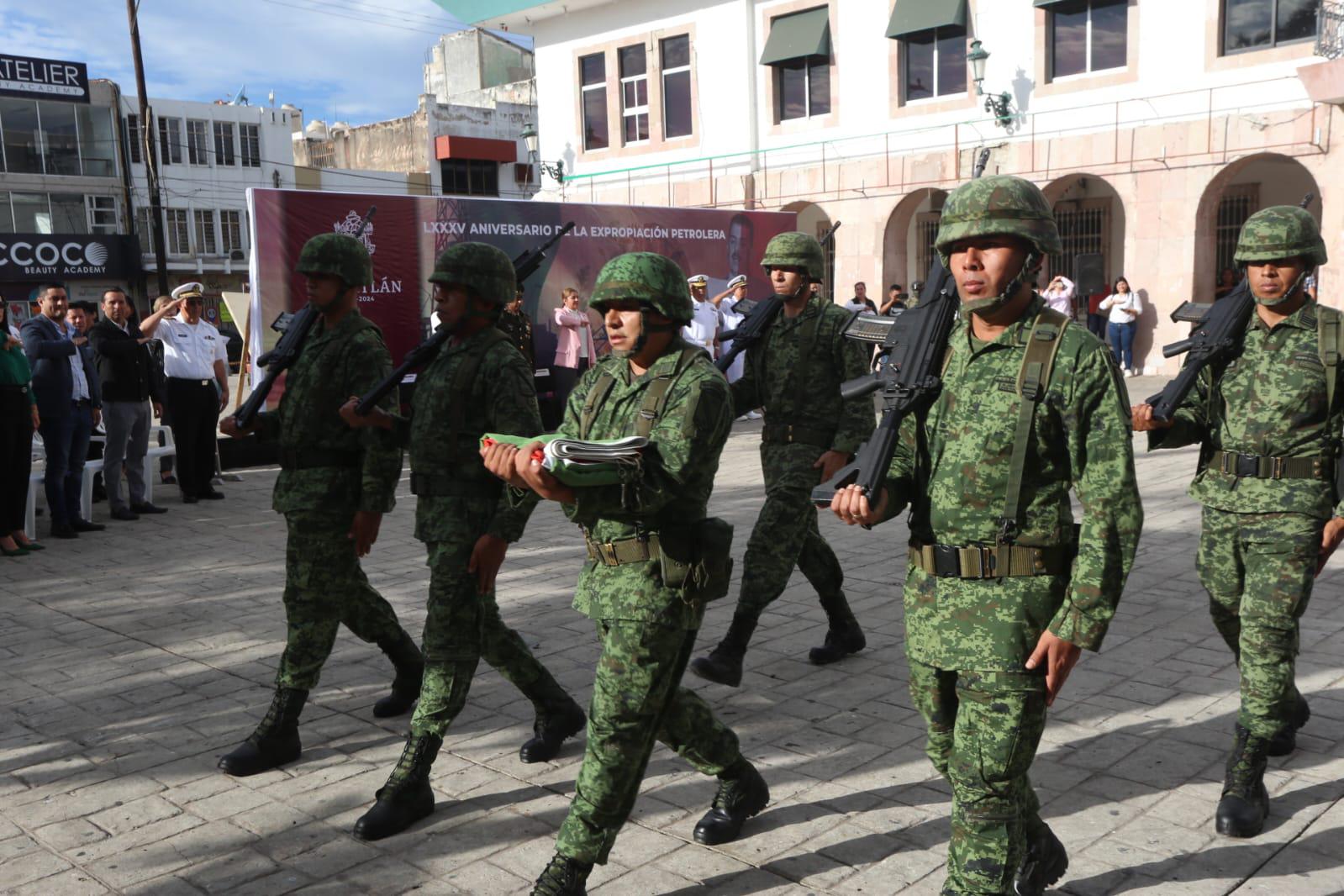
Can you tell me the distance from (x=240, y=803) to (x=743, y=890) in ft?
6.25

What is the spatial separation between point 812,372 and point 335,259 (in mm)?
2229

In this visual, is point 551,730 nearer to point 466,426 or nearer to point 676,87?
point 466,426

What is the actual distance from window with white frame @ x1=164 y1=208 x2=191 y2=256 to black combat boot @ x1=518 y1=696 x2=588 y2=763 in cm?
4261

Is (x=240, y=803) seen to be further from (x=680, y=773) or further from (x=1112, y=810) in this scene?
(x=1112, y=810)

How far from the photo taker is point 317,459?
4410 millimetres

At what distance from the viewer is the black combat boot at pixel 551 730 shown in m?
4.39

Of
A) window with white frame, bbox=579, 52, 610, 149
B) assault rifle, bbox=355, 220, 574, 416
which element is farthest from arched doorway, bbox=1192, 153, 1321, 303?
assault rifle, bbox=355, 220, 574, 416

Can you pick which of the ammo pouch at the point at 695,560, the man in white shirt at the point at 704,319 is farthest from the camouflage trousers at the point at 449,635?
the man in white shirt at the point at 704,319

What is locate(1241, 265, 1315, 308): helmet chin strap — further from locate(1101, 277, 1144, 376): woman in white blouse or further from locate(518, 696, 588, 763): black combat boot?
locate(1101, 277, 1144, 376): woman in white blouse

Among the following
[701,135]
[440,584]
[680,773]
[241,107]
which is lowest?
[680,773]

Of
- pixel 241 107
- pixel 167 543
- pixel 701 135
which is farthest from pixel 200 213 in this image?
pixel 167 543

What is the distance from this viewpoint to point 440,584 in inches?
157

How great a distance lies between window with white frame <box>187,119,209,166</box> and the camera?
42625mm

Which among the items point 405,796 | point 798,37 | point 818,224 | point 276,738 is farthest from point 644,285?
point 818,224
